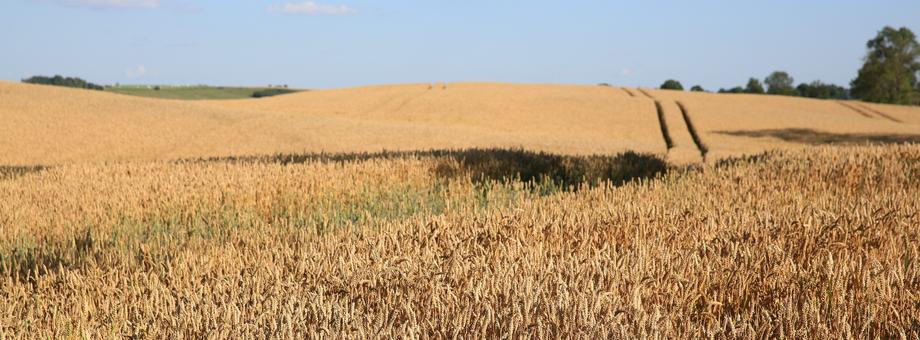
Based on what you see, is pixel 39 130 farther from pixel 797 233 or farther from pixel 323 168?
pixel 797 233

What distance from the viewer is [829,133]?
118 feet

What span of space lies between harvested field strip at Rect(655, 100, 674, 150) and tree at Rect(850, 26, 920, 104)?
28328mm

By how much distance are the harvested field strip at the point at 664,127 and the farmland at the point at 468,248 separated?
17839 mm

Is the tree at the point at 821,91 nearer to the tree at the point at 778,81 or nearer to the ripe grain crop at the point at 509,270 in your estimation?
the tree at the point at 778,81

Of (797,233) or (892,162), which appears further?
(892,162)

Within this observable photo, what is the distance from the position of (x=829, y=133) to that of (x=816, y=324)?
118 feet

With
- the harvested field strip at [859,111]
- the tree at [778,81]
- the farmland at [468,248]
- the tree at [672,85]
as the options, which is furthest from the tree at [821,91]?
the farmland at [468,248]

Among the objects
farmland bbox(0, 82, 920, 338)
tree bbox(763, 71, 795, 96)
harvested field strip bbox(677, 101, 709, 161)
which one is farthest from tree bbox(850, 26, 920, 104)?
farmland bbox(0, 82, 920, 338)

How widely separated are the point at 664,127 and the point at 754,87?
74839 mm

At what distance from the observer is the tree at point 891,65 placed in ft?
223

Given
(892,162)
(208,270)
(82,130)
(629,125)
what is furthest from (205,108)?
(208,270)

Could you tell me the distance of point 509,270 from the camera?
3859 mm

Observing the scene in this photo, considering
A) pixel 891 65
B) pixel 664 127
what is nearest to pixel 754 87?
pixel 891 65

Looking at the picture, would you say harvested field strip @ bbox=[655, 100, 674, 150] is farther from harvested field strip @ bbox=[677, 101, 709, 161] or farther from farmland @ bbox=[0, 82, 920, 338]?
farmland @ bbox=[0, 82, 920, 338]
